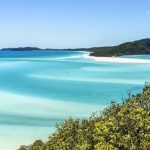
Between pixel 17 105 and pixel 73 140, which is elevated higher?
pixel 73 140

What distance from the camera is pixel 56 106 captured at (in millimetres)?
71375

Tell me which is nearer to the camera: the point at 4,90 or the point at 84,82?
the point at 4,90

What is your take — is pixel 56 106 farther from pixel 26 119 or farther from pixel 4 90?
pixel 4 90

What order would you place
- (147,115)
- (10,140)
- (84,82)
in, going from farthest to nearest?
(84,82), (10,140), (147,115)

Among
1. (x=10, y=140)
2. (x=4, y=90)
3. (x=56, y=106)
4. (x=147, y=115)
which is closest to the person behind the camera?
(x=147, y=115)

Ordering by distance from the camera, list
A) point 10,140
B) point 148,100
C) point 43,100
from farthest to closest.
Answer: point 43,100, point 10,140, point 148,100

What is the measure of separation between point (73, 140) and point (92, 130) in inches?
55.8

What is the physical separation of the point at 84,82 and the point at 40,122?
183ft

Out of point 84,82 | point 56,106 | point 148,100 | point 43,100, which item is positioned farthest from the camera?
point 84,82

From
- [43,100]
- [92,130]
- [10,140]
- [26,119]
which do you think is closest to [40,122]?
[26,119]

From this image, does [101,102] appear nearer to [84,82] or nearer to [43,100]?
[43,100]

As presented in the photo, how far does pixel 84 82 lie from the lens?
113 m

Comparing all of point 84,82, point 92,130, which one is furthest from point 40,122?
point 84,82

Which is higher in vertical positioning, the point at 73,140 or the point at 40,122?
the point at 73,140
